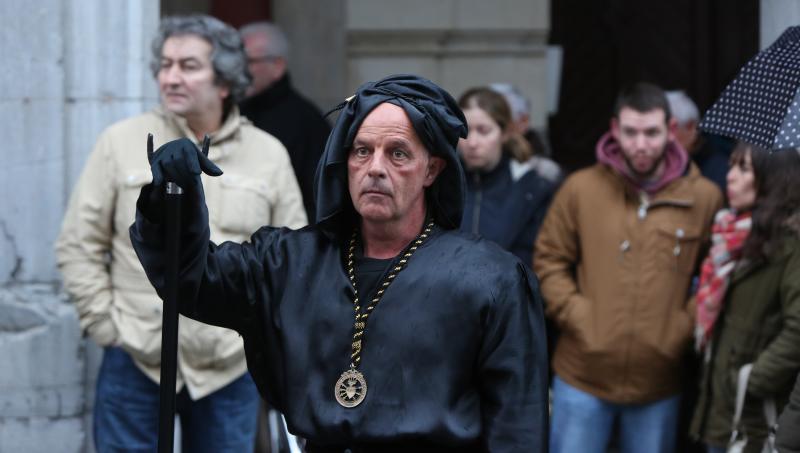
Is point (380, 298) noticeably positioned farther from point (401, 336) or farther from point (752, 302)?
point (752, 302)

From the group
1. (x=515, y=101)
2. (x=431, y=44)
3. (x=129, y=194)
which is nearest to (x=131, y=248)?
(x=129, y=194)

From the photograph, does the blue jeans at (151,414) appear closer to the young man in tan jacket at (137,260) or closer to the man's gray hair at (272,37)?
the young man in tan jacket at (137,260)

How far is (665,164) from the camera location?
18.8ft

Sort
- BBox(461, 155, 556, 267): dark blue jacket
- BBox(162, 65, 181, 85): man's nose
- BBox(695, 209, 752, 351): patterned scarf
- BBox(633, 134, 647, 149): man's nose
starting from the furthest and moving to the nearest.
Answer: BBox(461, 155, 556, 267): dark blue jacket, BBox(633, 134, 647, 149): man's nose, BBox(695, 209, 752, 351): patterned scarf, BBox(162, 65, 181, 85): man's nose

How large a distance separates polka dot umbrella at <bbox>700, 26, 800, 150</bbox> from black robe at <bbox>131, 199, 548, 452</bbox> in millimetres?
1082

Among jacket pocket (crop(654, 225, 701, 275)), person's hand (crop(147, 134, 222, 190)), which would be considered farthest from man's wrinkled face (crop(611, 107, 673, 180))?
person's hand (crop(147, 134, 222, 190))

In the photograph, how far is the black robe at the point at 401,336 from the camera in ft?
10.9

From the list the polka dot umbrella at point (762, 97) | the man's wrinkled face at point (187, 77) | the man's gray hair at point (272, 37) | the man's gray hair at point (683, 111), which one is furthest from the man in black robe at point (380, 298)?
the man's gray hair at point (272, 37)

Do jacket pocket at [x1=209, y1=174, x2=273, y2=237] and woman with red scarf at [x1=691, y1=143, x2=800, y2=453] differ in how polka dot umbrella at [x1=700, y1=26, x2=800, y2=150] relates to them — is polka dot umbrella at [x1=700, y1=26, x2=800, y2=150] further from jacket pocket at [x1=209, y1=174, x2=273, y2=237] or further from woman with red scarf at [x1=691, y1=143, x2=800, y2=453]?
jacket pocket at [x1=209, y1=174, x2=273, y2=237]

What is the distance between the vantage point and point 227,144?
5086mm

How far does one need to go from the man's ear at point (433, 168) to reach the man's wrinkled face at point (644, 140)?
2.19 meters

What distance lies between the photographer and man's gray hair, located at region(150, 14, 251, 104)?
16.7 feet

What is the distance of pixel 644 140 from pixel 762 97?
134 centimetres

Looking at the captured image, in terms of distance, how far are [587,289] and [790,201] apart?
37.3 inches
